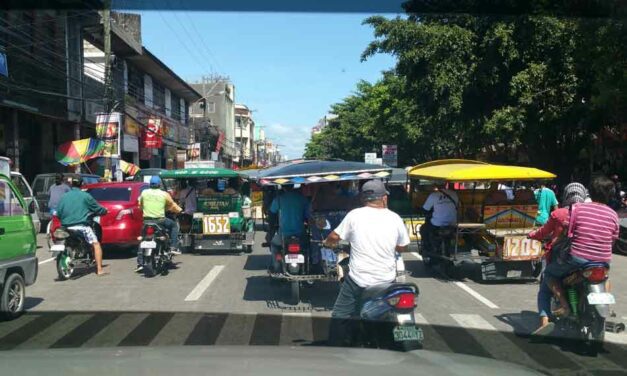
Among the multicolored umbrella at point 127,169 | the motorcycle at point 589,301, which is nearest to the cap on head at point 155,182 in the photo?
the motorcycle at point 589,301

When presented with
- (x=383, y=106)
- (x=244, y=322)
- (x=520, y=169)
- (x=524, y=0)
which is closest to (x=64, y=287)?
(x=244, y=322)

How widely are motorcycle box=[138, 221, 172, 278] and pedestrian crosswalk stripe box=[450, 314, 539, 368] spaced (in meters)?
5.45

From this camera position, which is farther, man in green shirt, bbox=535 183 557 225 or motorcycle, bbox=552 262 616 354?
man in green shirt, bbox=535 183 557 225

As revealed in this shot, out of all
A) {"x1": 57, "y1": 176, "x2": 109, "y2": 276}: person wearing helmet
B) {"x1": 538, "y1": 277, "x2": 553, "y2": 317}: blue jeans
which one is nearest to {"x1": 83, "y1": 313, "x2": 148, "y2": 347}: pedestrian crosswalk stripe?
{"x1": 57, "y1": 176, "x2": 109, "y2": 276}: person wearing helmet

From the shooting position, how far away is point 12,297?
755cm

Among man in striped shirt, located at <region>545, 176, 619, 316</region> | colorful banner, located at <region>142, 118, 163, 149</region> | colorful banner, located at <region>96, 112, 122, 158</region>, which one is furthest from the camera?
colorful banner, located at <region>142, 118, 163, 149</region>

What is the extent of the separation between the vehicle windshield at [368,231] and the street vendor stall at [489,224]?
4 cm

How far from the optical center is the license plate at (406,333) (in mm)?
4512

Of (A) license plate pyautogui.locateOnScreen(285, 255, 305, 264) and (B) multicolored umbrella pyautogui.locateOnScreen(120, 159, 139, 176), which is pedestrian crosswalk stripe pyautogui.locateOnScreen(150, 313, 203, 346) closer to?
(A) license plate pyautogui.locateOnScreen(285, 255, 305, 264)

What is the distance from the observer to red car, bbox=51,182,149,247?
1299cm

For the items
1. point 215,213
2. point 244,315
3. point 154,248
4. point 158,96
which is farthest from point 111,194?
point 158,96

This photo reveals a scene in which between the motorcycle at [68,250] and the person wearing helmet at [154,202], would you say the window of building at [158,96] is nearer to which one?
the person wearing helmet at [154,202]

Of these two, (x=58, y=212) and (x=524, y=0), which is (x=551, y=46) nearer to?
(x=524, y=0)

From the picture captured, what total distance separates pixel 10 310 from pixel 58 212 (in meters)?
3.39
